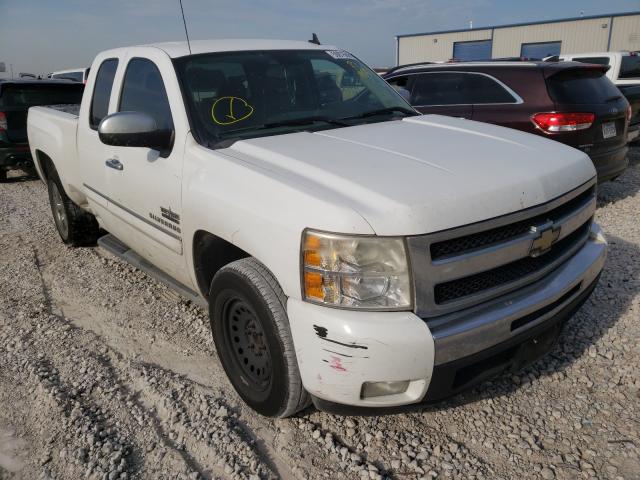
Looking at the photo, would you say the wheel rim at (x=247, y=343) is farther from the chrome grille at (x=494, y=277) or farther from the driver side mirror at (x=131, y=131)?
the driver side mirror at (x=131, y=131)

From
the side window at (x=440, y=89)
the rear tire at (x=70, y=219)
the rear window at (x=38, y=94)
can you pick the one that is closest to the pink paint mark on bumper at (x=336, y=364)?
the rear tire at (x=70, y=219)

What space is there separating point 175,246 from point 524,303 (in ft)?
6.39

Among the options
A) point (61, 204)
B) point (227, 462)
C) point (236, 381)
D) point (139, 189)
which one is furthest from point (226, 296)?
point (61, 204)

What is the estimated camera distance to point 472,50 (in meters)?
32.9

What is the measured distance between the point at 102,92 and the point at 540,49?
31198 millimetres

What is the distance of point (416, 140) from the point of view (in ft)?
9.34

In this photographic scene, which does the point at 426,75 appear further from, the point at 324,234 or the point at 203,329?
the point at 324,234

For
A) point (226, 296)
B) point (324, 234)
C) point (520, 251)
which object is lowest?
point (226, 296)

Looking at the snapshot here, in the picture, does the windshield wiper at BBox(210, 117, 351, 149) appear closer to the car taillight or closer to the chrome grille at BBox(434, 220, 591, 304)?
the chrome grille at BBox(434, 220, 591, 304)

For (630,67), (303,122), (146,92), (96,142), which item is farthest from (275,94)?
(630,67)

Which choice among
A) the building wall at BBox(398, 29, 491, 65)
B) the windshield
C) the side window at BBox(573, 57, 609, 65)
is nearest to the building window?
the building wall at BBox(398, 29, 491, 65)

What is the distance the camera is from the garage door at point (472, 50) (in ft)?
105

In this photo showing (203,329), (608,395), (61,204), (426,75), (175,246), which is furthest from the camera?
(426,75)

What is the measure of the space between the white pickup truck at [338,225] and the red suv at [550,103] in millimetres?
2921
